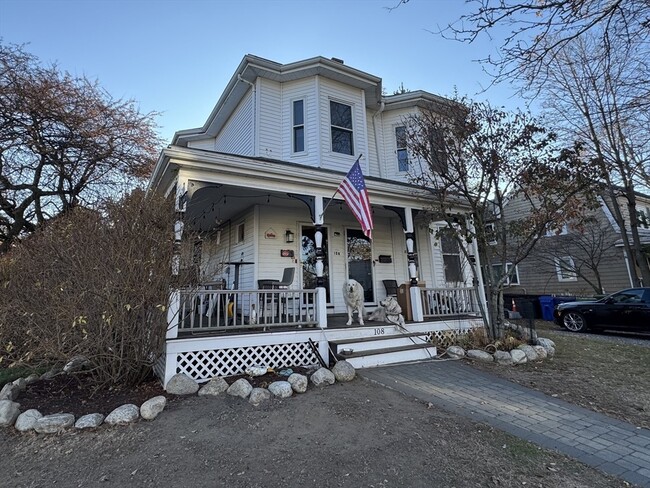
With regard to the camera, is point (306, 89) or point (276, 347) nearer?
point (276, 347)

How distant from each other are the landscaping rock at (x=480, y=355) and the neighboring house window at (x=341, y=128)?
5.96 m

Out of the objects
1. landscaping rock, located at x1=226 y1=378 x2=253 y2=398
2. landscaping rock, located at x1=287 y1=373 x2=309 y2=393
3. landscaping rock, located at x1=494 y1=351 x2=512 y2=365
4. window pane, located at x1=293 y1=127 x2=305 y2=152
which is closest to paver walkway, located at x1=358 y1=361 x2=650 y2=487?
landscaping rock, located at x1=494 y1=351 x2=512 y2=365

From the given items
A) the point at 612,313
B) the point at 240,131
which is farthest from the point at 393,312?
the point at 612,313

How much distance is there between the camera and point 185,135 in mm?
12016

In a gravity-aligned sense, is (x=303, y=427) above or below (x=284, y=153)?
below

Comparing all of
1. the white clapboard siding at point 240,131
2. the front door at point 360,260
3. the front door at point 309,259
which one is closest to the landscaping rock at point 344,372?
the front door at point 309,259

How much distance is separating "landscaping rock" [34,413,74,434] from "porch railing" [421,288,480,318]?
6.35m

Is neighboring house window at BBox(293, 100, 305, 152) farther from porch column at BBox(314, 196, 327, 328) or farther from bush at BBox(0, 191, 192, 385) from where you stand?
bush at BBox(0, 191, 192, 385)

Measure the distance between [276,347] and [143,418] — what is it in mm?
2230

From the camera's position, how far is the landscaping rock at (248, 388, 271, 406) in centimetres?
411

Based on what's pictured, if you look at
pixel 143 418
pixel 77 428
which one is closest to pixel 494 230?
pixel 143 418

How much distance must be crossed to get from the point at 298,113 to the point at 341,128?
128cm

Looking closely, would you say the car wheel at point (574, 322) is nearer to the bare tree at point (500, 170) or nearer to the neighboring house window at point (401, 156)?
the bare tree at point (500, 170)

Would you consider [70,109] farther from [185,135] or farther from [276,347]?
[276,347]
